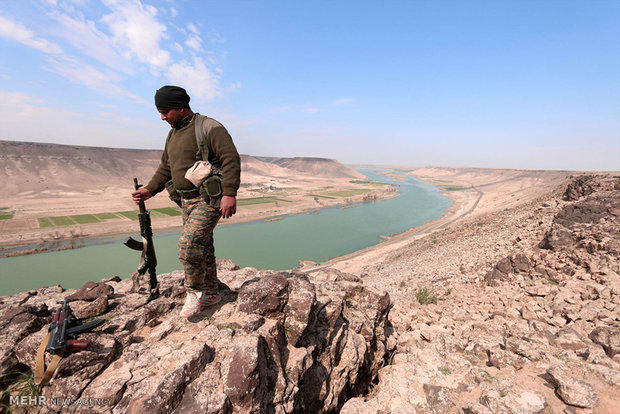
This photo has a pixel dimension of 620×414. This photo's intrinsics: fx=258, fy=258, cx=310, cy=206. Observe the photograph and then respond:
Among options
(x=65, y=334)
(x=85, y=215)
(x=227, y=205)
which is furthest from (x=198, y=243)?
(x=85, y=215)

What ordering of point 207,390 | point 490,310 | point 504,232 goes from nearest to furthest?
1. point 207,390
2. point 490,310
3. point 504,232

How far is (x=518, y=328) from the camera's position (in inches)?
231

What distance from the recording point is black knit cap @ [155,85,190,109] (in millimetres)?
3352

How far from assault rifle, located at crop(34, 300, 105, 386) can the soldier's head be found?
8.98 feet

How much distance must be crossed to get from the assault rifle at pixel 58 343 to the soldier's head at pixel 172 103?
2.74 meters

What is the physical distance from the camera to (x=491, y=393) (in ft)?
11.4

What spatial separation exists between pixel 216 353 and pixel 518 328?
257 inches

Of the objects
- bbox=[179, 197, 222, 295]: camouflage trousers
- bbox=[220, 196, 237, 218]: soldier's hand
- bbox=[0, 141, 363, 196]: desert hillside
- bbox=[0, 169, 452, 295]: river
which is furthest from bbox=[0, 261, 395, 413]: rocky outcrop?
bbox=[0, 141, 363, 196]: desert hillside

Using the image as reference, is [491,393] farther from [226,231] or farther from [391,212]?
[391,212]

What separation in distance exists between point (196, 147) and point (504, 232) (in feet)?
62.7

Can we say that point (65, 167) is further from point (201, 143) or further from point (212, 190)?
point (212, 190)

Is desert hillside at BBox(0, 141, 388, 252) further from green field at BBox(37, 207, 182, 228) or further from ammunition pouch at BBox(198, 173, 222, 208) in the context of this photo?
ammunition pouch at BBox(198, 173, 222, 208)

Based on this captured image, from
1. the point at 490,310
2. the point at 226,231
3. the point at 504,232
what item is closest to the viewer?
the point at 490,310

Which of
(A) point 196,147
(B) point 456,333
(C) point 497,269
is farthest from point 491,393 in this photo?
(C) point 497,269
